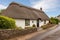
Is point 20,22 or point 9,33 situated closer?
point 9,33

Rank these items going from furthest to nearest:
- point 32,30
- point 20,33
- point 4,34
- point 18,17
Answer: point 18,17 < point 32,30 < point 20,33 < point 4,34

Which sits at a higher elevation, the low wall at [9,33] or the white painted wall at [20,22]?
the white painted wall at [20,22]

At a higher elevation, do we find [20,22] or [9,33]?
[20,22]

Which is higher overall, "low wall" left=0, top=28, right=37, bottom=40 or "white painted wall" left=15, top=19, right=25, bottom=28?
"white painted wall" left=15, top=19, right=25, bottom=28

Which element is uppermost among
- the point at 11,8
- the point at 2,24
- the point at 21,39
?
the point at 11,8

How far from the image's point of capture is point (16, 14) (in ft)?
102

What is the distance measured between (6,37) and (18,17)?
1225 centimetres

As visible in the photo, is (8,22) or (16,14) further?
(16,14)

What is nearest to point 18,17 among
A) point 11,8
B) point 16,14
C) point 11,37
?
point 16,14

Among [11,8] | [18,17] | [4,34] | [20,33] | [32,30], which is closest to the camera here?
[4,34]

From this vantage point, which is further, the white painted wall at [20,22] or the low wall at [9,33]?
the white painted wall at [20,22]

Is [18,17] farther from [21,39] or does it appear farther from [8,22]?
[21,39]

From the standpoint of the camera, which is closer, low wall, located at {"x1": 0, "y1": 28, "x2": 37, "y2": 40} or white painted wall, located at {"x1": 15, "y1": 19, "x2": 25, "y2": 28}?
low wall, located at {"x1": 0, "y1": 28, "x2": 37, "y2": 40}

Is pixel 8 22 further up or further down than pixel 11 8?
further down
